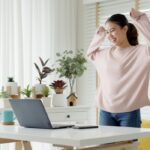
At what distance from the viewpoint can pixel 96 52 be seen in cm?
270

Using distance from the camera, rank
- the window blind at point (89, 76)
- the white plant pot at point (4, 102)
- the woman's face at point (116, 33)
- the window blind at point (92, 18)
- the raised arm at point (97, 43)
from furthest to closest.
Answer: the window blind at point (89, 76)
the window blind at point (92, 18)
the white plant pot at point (4, 102)
the raised arm at point (97, 43)
the woman's face at point (116, 33)

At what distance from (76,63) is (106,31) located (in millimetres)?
1146

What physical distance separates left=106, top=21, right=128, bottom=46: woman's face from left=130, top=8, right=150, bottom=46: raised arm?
0.09 metres

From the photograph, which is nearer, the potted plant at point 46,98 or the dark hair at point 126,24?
the dark hair at point 126,24

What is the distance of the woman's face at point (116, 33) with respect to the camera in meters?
2.51

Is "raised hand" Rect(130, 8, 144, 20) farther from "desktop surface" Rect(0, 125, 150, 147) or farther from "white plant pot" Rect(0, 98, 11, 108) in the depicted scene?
"white plant pot" Rect(0, 98, 11, 108)

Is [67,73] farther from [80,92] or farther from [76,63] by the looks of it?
[80,92]

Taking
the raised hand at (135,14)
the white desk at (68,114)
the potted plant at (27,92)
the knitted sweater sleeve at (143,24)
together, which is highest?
the raised hand at (135,14)

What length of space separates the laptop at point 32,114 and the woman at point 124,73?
517 mm

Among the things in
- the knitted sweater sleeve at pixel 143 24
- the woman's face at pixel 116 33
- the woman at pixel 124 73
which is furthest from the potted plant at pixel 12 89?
the knitted sweater sleeve at pixel 143 24

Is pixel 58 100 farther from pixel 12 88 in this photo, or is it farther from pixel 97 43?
pixel 97 43

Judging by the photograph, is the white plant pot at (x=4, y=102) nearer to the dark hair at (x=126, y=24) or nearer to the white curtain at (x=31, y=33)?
the white curtain at (x=31, y=33)

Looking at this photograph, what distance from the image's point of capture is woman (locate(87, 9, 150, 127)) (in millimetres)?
2398

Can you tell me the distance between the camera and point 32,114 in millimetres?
1921
